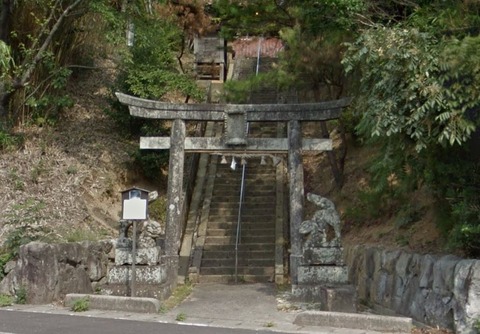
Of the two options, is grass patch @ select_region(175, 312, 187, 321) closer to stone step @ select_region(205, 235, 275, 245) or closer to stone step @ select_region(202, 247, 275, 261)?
stone step @ select_region(202, 247, 275, 261)

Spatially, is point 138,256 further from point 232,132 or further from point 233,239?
point 233,239

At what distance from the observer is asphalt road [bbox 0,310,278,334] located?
9.22 meters

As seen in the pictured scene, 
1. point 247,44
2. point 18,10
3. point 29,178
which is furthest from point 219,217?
point 247,44

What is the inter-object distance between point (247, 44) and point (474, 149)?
20.6 m

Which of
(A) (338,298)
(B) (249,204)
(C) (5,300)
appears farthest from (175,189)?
(B) (249,204)

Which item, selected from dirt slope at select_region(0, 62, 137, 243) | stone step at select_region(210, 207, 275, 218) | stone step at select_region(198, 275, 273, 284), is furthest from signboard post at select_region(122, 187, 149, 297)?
stone step at select_region(210, 207, 275, 218)

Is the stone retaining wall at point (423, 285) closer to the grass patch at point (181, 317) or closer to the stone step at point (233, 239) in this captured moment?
the grass patch at point (181, 317)

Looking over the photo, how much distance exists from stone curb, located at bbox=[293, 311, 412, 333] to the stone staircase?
5221 mm

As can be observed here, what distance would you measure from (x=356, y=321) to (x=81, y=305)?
4.52 meters

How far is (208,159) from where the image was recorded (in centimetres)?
2077

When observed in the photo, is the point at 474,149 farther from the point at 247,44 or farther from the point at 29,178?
the point at 247,44

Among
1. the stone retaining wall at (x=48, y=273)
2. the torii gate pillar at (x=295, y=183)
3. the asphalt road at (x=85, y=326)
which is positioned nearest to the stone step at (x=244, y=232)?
the torii gate pillar at (x=295, y=183)

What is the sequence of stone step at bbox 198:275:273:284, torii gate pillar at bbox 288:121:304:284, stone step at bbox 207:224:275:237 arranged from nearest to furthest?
torii gate pillar at bbox 288:121:304:284
stone step at bbox 198:275:273:284
stone step at bbox 207:224:275:237

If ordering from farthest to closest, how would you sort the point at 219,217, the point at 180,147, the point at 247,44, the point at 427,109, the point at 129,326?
1. the point at 247,44
2. the point at 219,217
3. the point at 180,147
4. the point at 129,326
5. the point at 427,109
